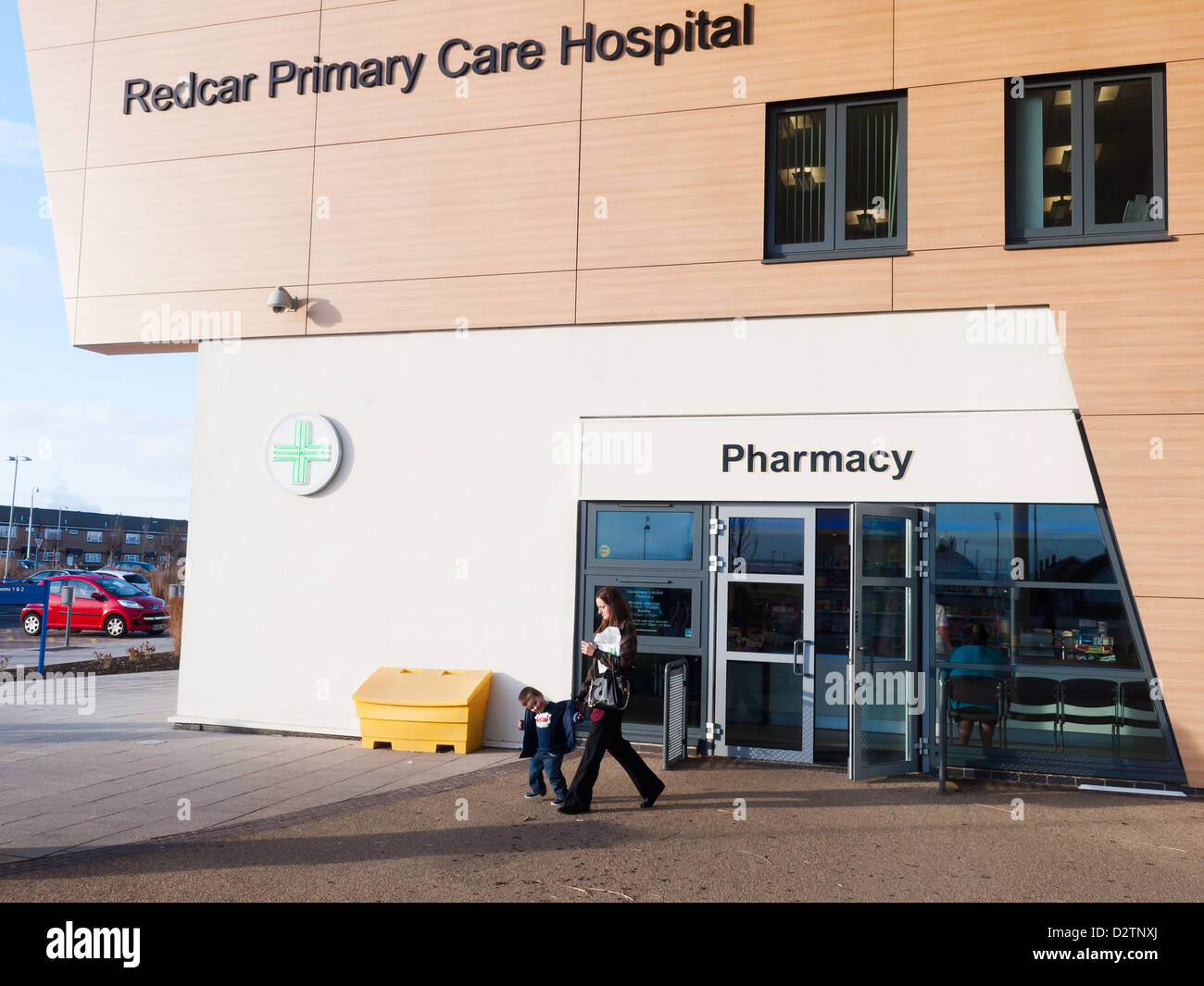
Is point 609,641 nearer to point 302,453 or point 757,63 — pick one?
point 302,453

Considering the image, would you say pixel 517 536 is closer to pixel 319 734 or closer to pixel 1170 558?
pixel 319 734

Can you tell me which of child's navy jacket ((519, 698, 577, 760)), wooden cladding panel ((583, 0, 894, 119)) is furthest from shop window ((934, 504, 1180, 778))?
wooden cladding panel ((583, 0, 894, 119))

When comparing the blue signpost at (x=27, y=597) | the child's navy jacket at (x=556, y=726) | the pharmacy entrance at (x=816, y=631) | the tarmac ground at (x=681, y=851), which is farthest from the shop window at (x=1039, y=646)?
the blue signpost at (x=27, y=597)

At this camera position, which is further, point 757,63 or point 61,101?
point 61,101

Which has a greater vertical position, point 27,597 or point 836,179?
point 836,179

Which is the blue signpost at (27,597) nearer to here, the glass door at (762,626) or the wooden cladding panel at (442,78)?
the wooden cladding panel at (442,78)

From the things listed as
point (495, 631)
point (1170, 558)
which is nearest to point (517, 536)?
point (495, 631)

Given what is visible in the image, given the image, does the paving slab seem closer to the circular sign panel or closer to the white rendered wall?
the white rendered wall

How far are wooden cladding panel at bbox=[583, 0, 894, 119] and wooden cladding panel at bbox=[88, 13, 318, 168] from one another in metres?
3.28

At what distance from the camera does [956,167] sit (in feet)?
28.6

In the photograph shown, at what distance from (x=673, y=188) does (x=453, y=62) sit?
284 centimetres

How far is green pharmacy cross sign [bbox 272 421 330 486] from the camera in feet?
33.7

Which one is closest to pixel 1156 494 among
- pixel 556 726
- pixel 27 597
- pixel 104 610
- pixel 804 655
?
pixel 804 655

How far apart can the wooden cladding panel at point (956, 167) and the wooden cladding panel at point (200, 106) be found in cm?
631
